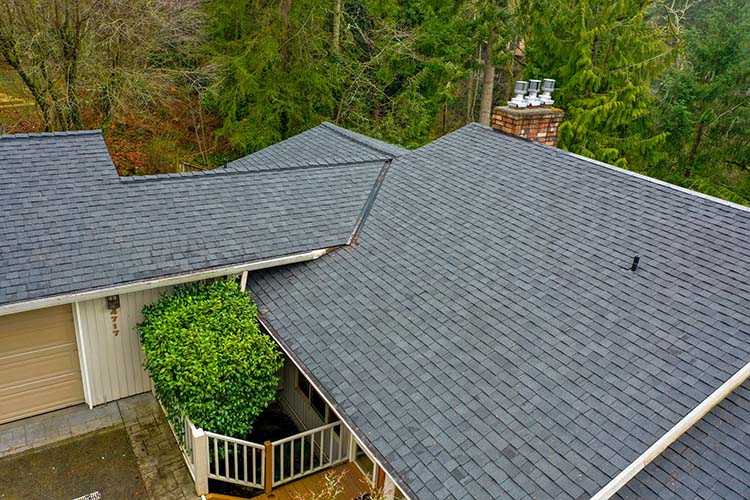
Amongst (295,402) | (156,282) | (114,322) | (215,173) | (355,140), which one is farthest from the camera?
(355,140)

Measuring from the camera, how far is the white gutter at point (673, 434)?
514cm

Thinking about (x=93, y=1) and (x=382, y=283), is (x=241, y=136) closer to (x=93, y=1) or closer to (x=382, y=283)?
(x=93, y=1)

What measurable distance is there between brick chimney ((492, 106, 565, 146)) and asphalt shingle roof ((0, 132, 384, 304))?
11.1ft

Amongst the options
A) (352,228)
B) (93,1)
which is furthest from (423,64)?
(352,228)

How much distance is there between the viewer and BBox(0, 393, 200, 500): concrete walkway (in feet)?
25.8

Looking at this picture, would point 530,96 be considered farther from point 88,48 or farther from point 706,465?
point 88,48

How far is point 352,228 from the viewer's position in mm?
10055

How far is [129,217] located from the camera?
351 inches

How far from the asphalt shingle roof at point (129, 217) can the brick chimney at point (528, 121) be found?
11.1 feet

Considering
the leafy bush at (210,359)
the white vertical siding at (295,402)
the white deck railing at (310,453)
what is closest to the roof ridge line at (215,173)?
the leafy bush at (210,359)

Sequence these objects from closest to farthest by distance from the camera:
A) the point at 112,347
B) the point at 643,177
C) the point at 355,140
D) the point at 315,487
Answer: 1. the point at 315,487
2. the point at 112,347
3. the point at 643,177
4. the point at 355,140

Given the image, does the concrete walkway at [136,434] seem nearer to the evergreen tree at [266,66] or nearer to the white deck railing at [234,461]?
the white deck railing at [234,461]

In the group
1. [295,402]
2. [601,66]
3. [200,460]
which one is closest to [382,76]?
[601,66]

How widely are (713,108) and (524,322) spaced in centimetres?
1949
